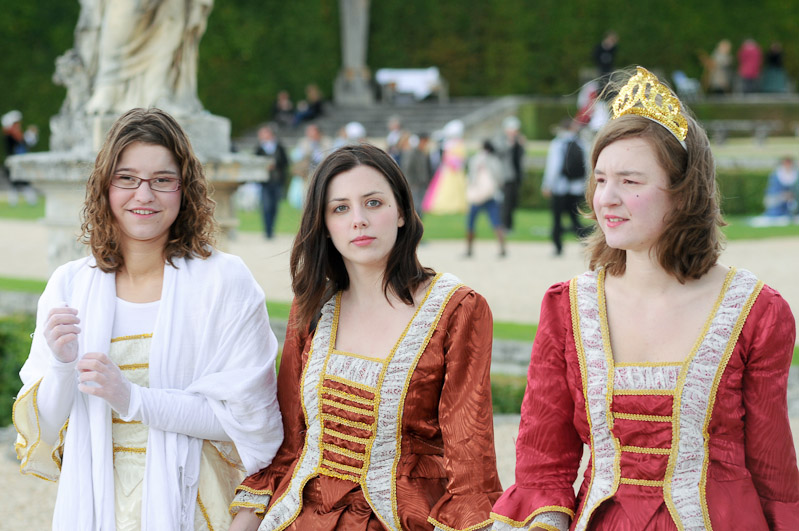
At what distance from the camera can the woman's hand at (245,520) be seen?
2340 millimetres

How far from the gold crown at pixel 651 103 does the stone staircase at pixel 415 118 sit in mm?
20352

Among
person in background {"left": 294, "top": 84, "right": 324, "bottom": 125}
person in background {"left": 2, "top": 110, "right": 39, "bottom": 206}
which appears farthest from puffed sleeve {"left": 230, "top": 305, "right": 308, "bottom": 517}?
person in background {"left": 294, "top": 84, "right": 324, "bottom": 125}

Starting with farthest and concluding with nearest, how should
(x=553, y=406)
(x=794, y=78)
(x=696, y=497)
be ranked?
(x=794, y=78), (x=553, y=406), (x=696, y=497)

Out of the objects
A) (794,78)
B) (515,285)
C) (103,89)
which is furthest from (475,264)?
(794,78)

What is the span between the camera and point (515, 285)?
9273mm

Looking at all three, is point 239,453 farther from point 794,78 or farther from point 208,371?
point 794,78

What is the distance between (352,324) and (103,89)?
399cm

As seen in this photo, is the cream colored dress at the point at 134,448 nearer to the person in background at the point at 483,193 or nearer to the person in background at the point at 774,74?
the person in background at the point at 483,193

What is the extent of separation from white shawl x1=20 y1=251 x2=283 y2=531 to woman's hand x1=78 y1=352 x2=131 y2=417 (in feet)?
0.29

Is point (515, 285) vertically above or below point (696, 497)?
below

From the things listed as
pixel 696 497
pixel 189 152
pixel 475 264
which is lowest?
pixel 475 264

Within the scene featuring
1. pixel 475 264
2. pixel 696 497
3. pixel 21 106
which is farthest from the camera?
pixel 21 106

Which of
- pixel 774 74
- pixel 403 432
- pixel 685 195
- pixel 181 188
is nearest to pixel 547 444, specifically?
pixel 403 432

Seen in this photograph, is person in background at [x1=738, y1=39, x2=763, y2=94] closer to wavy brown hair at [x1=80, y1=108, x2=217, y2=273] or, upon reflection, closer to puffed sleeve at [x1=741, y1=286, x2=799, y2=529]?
wavy brown hair at [x1=80, y1=108, x2=217, y2=273]
